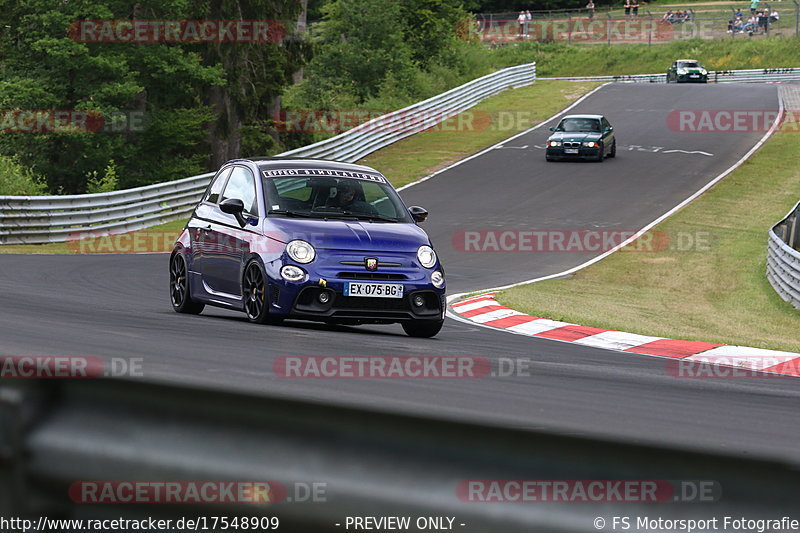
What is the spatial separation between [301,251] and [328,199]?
111cm

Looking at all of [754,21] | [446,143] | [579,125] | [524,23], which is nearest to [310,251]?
[579,125]

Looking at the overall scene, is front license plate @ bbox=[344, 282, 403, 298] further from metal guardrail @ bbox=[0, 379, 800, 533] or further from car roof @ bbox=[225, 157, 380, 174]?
metal guardrail @ bbox=[0, 379, 800, 533]

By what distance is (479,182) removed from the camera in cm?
3466

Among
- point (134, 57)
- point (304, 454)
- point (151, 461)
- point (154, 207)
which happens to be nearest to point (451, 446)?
point (304, 454)

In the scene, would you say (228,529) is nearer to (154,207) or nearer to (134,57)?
(154,207)

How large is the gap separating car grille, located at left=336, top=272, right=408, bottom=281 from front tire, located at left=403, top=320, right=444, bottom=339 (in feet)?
1.91

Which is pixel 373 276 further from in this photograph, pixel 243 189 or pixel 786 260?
pixel 786 260

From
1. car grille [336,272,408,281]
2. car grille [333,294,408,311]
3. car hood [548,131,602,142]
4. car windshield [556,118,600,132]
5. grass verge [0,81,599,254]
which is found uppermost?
car grille [336,272,408,281]

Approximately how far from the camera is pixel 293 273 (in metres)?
10.1

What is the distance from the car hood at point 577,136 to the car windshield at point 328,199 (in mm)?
26997

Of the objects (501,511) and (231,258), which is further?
(231,258)

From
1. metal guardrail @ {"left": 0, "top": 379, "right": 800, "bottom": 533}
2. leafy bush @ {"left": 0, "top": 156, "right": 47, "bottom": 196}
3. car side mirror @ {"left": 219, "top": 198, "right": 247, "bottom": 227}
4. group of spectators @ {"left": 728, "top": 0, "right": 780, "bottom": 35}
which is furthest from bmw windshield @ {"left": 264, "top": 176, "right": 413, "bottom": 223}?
group of spectators @ {"left": 728, "top": 0, "right": 780, "bottom": 35}

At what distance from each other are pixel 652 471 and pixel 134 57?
32.4 metres

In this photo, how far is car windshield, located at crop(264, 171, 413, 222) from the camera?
11.0 meters
